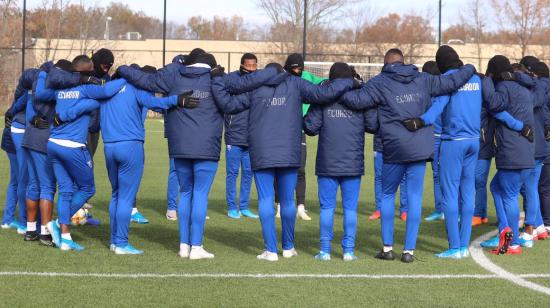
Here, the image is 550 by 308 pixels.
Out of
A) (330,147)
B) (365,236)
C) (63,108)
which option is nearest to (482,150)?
(365,236)

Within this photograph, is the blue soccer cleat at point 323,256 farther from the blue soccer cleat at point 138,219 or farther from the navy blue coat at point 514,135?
the blue soccer cleat at point 138,219

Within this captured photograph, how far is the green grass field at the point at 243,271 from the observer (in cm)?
751

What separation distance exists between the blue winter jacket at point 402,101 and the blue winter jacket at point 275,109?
0.26 m

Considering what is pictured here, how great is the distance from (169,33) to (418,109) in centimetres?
7872

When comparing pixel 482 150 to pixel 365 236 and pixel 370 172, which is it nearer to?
A: pixel 365 236

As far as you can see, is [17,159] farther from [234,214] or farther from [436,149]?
[436,149]

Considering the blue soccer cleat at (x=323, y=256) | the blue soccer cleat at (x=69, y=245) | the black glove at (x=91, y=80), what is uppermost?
the black glove at (x=91, y=80)

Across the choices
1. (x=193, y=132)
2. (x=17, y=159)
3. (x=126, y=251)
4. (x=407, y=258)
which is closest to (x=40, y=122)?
(x=17, y=159)

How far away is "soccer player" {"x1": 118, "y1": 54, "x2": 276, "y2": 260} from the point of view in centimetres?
924

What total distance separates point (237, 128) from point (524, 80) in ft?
13.5

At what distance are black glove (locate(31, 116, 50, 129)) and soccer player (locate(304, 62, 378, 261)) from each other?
2951 millimetres

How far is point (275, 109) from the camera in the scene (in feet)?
30.2

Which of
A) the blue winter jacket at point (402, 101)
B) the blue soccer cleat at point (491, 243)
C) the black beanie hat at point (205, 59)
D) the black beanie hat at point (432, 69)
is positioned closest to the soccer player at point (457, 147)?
the blue winter jacket at point (402, 101)

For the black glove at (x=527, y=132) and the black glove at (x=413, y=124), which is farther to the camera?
the black glove at (x=527, y=132)
